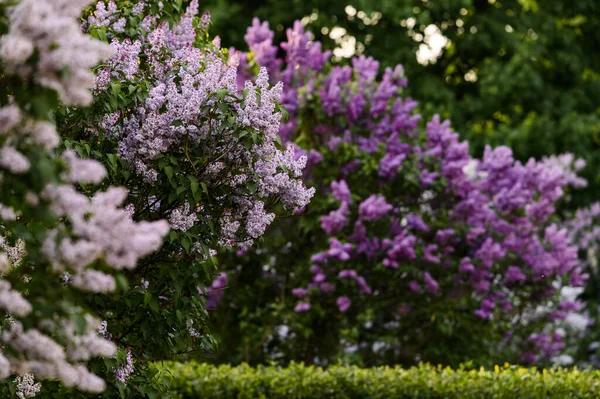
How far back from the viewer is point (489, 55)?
16750mm

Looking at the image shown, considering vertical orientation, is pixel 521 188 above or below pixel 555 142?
below

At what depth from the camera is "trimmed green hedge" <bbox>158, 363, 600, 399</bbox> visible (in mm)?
6930

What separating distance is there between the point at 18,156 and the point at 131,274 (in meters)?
2.17

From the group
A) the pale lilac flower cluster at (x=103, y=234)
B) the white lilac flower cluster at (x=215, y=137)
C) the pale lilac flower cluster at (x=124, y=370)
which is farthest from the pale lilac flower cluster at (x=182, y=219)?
the pale lilac flower cluster at (x=103, y=234)

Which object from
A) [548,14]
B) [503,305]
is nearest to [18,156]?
[503,305]

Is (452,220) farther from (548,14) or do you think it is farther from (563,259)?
(548,14)

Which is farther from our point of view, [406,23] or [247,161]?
[406,23]

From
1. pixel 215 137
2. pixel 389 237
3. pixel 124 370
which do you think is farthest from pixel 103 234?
pixel 389 237

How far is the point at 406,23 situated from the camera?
15781mm

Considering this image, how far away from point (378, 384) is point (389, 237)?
2381 mm

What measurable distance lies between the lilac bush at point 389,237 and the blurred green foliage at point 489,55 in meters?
4.31

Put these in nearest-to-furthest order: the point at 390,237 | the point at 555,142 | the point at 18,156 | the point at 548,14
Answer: the point at 18,156 → the point at 390,237 → the point at 555,142 → the point at 548,14

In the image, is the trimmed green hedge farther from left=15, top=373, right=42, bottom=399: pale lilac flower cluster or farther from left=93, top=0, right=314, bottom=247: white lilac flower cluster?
left=15, top=373, right=42, bottom=399: pale lilac flower cluster

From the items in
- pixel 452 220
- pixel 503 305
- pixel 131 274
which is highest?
pixel 452 220
